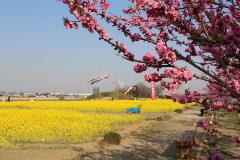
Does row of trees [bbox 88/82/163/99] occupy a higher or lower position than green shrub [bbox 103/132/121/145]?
higher

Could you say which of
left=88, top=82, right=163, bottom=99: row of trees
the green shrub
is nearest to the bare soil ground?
the green shrub

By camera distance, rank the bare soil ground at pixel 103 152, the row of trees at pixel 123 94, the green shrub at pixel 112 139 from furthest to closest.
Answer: the row of trees at pixel 123 94, the green shrub at pixel 112 139, the bare soil ground at pixel 103 152

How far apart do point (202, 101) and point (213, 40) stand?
1883mm

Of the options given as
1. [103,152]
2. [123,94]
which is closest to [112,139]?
[103,152]

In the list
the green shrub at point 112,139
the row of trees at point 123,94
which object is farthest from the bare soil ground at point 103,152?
the row of trees at point 123,94

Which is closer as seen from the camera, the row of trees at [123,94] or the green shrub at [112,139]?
the green shrub at [112,139]

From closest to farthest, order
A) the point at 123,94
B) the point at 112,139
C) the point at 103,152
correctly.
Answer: the point at 103,152
the point at 112,139
the point at 123,94

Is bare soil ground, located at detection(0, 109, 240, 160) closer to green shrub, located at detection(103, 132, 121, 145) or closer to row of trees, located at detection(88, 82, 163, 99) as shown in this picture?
green shrub, located at detection(103, 132, 121, 145)

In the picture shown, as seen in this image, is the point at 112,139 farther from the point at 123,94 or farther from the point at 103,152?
the point at 123,94

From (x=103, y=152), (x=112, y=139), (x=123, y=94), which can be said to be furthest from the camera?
(x=123, y=94)

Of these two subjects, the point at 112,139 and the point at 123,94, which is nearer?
the point at 112,139

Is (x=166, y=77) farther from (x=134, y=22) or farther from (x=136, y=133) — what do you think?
(x=136, y=133)

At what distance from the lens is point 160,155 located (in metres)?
14.5

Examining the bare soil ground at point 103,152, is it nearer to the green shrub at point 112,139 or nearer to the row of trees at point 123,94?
the green shrub at point 112,139
